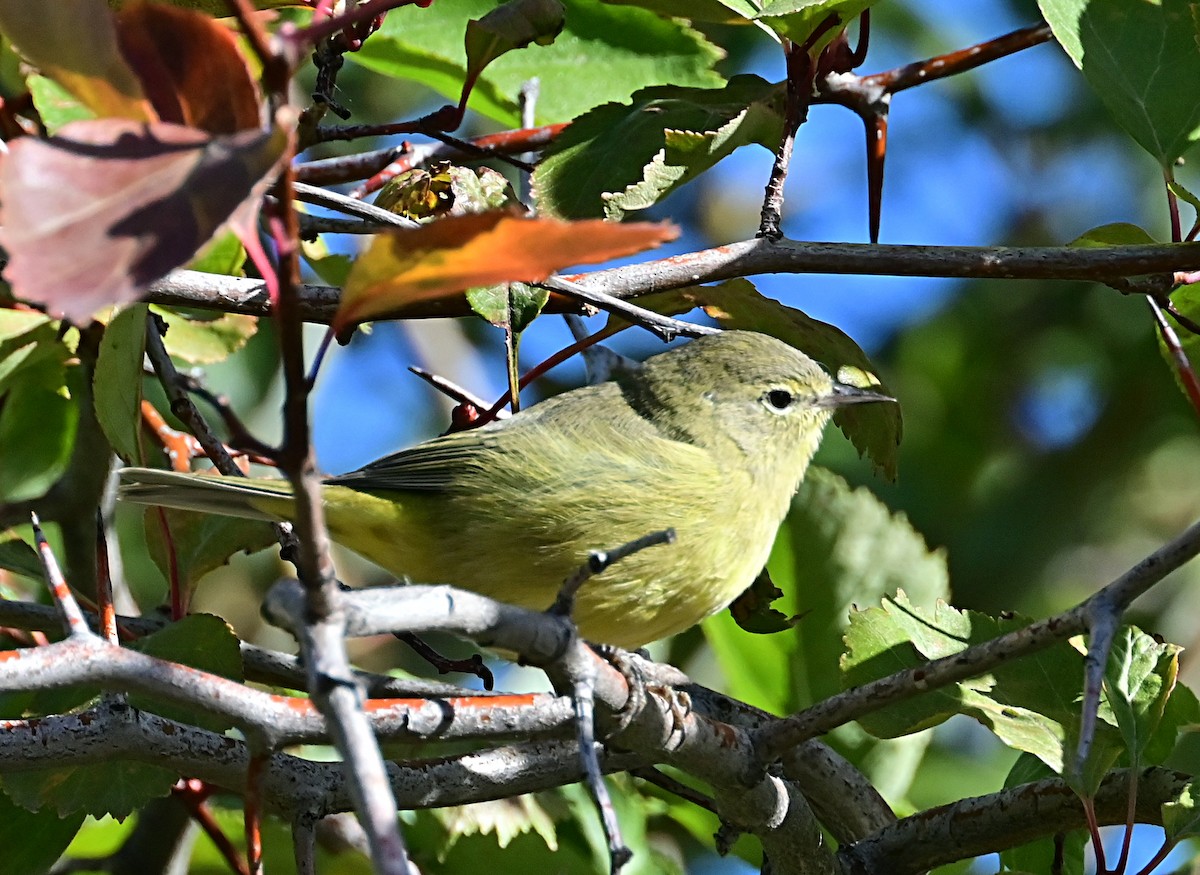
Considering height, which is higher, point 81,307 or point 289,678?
point 81,307

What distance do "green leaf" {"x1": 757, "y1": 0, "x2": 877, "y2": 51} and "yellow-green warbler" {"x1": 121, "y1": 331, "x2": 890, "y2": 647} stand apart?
808 mm

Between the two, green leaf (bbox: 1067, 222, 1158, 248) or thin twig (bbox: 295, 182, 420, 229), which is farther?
green leaf (bbox: 1067, 222, 1158, 248)

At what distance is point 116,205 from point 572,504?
1.98 m

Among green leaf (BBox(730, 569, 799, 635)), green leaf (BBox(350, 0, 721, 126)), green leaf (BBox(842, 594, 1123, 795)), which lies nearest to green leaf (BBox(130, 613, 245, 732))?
green leaf (BBox(842, 594, 1123, 795))

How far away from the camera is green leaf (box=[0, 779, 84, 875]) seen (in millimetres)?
2721

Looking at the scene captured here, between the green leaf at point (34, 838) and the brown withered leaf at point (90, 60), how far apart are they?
1873 millimetres

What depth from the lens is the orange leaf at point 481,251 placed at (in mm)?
1204

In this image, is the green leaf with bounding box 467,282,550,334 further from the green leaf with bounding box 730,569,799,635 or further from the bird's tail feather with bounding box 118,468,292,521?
the green leaf with bounding box 730,569,799,635

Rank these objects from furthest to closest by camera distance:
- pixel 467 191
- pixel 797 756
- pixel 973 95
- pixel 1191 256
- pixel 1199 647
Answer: pixel 973 95 < pixel 1199 647 < pixel 797 756 < pixel 467 191 < pixel 1191 256

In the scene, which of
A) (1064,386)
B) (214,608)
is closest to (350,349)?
(214,608)

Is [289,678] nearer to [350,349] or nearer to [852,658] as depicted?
[852,658]

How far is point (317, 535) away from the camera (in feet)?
3.87

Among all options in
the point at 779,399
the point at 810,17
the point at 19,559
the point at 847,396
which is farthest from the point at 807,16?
the point at 19,559

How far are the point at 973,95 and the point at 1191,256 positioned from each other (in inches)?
196
